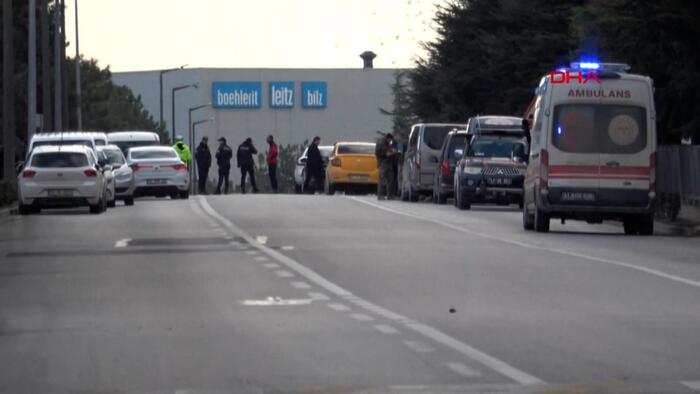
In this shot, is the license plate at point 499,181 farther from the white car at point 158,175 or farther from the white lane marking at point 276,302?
the white lane marking at point 276,302

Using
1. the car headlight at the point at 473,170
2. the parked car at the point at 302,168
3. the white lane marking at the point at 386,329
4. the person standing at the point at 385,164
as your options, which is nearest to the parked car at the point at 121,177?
the person standing at the point at 385,164

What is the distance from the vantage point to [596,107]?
3256 cm

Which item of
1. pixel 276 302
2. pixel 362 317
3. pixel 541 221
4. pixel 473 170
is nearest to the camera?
pixel 362 317

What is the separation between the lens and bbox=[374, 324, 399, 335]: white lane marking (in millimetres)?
15500

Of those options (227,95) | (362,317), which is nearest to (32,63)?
(362,317)

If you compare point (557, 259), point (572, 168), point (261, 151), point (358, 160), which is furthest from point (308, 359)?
point (261, 151)

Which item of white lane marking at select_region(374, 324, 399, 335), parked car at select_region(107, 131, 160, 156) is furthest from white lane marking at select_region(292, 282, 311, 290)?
parked car at select_region(107, 131, 160, 156)

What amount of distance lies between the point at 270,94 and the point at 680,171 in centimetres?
10161

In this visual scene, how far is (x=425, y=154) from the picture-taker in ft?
168

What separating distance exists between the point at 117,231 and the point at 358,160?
24356 millimetres

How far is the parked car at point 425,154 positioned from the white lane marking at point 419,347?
36.0 m

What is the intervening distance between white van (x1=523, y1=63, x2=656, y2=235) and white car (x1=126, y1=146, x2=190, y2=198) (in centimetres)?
2238

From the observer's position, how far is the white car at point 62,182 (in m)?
43.2

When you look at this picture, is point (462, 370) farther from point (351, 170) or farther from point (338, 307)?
point (351, 170)
